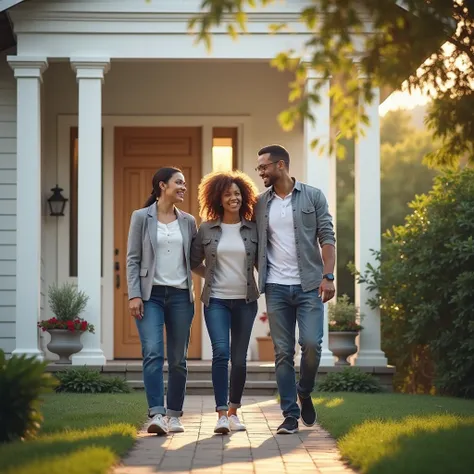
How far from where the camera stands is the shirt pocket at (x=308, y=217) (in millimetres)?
7103

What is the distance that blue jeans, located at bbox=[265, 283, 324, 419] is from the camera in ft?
22.9

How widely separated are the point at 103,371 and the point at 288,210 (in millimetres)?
4452

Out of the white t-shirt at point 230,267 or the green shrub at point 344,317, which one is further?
the green shrub at point 344,317

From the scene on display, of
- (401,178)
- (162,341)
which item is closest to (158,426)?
(162,341)

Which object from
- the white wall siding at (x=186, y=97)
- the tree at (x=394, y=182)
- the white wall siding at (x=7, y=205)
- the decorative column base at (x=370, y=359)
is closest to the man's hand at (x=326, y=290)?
the decorative column base at (x=370, y=359)

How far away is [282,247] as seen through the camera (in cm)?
704

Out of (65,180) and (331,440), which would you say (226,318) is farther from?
(65,180)

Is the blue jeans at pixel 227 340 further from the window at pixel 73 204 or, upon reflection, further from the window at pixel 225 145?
the window at pixel 225 145

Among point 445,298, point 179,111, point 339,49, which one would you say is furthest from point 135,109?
point 339,49

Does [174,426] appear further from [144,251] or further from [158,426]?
[144,251]

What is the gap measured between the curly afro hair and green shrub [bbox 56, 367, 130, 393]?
3552mm

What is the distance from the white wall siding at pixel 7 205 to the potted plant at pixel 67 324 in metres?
1.23

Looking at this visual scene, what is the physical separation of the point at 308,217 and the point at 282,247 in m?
0.27

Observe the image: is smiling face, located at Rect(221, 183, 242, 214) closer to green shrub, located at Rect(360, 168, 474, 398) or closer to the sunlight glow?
green shrub, located at Rect(360, 168, 474, 398)
